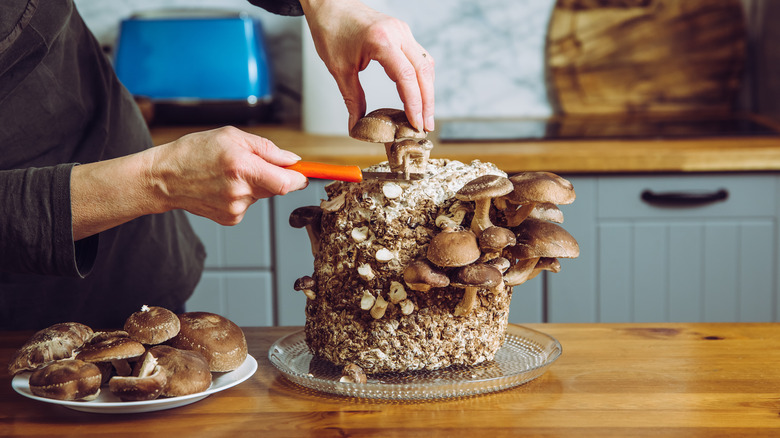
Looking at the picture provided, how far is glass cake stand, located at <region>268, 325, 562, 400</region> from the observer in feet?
2.84

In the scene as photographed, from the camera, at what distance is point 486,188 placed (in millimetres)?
847

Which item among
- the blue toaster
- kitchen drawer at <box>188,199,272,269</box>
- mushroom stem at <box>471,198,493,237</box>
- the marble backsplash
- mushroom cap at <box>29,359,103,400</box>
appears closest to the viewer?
mushroom cap at <box>29,359,103,400</box>

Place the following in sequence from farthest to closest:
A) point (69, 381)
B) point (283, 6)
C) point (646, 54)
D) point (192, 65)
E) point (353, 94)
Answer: point (646, 54) < point (192, 65) < point (283, 6) < point (353, 94) < point (69, 381)

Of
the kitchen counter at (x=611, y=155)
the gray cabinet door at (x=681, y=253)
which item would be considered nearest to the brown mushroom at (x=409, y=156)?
the kitchen counter at (x=611, y=155)

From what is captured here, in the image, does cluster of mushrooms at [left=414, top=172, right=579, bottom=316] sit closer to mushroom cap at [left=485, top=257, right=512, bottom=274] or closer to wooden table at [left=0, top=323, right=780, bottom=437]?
mushroom cap at [left=485, top=257, right=512, bottom=274]

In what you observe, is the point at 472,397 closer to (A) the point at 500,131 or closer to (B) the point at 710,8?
(A) the point at 500,131

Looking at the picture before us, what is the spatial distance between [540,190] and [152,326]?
1.42 ft

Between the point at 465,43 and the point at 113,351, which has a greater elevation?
the point at 465,43

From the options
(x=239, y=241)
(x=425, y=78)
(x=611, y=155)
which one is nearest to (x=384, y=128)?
(x=425, y=78)

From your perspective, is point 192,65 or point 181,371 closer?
point 181,371

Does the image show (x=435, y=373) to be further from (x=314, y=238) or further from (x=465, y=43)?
(x=465, y=43)

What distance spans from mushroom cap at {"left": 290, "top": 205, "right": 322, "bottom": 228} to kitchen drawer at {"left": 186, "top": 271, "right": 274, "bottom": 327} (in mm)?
1152

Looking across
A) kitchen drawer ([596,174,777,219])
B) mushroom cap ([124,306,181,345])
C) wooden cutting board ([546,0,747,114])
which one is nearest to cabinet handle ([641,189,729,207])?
kitchen drawer ([596,174,777,219])

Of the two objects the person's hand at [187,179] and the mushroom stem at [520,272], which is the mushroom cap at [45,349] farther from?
the mushroom stem at [520,272]
